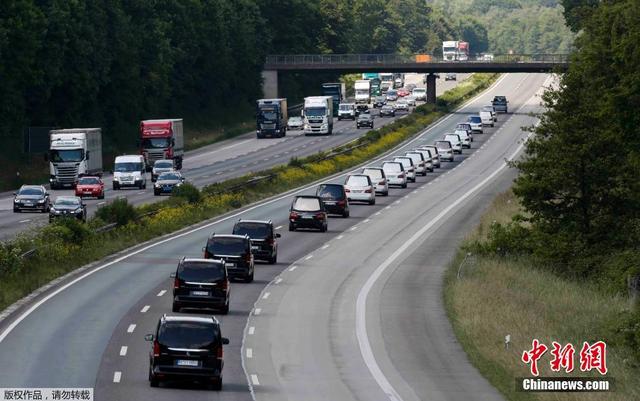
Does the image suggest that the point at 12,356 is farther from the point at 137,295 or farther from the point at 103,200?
the point at 103,200

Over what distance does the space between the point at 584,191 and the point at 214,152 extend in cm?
7807

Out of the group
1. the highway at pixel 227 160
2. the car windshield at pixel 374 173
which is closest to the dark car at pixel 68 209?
the highway at pixel 227 160

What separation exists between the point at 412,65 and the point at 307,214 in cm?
10499

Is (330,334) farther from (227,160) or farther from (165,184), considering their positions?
(227,160)

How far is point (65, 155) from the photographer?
95500 mm

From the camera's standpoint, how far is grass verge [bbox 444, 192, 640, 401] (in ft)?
116

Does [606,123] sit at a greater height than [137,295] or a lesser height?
greater

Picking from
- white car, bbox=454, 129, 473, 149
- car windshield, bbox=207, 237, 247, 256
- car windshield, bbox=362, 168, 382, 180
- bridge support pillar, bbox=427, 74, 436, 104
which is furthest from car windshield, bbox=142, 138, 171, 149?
bridge support pillar, bbox=427, 74, 436, 104

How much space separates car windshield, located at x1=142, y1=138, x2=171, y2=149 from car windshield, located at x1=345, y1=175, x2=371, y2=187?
2474 cm

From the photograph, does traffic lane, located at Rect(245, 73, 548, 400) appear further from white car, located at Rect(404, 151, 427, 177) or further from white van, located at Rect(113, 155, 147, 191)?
white car, located at Rect(404, 151, 427, 177)

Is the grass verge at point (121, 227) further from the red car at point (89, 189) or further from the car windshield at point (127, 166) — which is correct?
the car windshield at point (127, 166)

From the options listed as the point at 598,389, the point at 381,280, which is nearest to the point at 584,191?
the point at 381,280

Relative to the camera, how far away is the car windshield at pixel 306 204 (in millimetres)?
71375

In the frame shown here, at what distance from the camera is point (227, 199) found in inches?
3270
